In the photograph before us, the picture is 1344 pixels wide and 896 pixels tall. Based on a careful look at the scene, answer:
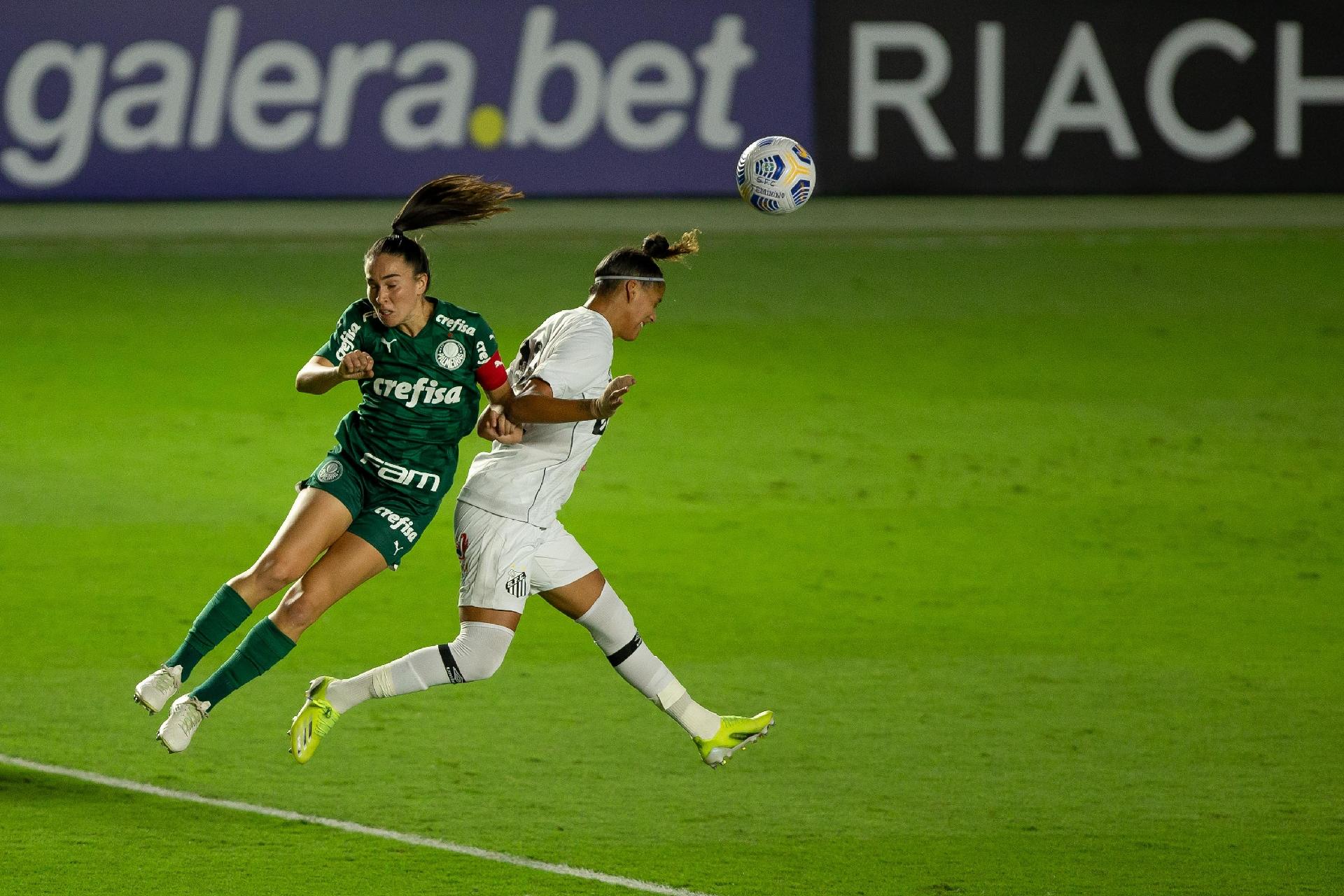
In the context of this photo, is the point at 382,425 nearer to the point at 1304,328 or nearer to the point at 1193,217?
the point at 1304,328

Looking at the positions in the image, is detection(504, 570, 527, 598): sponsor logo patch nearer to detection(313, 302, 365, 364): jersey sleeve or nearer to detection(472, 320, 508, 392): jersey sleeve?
detection(472, 320, 508, 392): jersey sleeve

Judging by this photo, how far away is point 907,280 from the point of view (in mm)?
16656

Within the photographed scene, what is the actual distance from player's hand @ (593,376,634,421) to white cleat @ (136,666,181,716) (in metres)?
1.71

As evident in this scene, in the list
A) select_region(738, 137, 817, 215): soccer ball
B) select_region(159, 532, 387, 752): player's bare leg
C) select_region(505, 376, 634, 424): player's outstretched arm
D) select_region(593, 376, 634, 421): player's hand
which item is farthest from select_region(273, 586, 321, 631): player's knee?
select_region(738, 137, 817, 215): soccer ball

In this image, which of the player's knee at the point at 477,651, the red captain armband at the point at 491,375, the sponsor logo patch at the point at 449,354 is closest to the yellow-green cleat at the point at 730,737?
the player's knee at the point at 477,651

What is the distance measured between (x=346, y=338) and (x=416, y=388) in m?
0.30

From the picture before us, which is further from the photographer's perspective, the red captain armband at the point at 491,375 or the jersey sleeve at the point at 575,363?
the red captain armband at the point at 491,375

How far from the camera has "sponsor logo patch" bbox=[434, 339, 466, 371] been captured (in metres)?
6.72

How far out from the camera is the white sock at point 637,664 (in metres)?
6.98

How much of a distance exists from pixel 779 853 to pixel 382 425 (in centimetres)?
207

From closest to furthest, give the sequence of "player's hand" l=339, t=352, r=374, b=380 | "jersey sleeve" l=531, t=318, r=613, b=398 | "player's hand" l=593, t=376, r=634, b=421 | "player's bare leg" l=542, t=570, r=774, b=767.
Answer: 1. "player's hand" l=593, t=376, r=634, b=421
2. "player's hand" l=339, t=352, r=374, b=380
3. "jersey sleeve" l=531, t=318, r=613, b=398
4. "player's bare leg" l=542, t=570, r=774, b=767

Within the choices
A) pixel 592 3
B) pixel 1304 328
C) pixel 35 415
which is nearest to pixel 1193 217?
pixel 1304 328

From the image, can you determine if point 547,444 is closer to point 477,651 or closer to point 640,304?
point 640,304

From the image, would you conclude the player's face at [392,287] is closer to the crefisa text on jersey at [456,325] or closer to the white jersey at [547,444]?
the crefisa text on jersey at [456,325]
